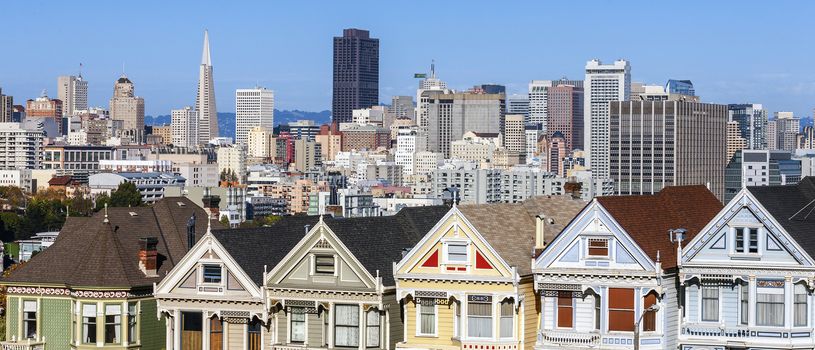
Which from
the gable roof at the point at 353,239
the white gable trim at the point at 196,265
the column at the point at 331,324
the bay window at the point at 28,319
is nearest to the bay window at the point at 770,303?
the gable roof at the point at 353,239

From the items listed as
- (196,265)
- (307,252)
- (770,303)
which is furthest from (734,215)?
(196,265)

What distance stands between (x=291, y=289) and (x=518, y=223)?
5482mm

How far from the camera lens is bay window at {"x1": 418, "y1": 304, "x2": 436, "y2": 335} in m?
48.5

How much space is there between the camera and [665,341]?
1807 inches

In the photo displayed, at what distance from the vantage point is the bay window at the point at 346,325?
48969mm

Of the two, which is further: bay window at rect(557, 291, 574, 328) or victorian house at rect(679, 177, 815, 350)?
bay window at rect(557, 291, 574, 328)

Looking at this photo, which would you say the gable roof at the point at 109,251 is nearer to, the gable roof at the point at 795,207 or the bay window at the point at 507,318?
the bay window at the point at 507,318

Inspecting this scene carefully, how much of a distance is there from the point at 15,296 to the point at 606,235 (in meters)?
15.6

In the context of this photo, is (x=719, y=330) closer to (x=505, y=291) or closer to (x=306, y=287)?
(x=505, y=291)

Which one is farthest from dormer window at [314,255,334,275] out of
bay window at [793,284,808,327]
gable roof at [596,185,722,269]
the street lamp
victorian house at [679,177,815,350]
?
bay window at [793,284,808,327]

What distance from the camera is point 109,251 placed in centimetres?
5269

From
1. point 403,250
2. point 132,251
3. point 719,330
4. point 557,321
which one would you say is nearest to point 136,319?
point 132,251

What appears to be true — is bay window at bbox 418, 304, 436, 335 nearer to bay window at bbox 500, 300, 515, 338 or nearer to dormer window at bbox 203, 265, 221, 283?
bay window at bbox 500, 300, 515, 338

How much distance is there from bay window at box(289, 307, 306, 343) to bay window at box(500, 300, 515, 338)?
196 inches
